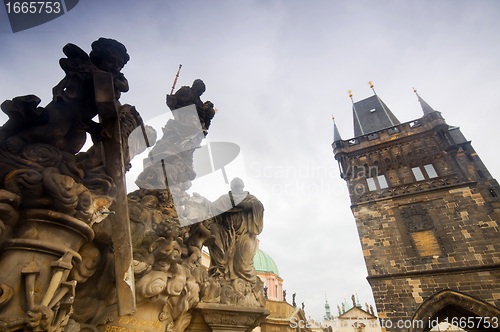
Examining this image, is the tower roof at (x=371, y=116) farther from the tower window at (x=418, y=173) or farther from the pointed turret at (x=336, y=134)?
the tower window at (x=418, y=173)

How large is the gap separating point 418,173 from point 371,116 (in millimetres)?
9874

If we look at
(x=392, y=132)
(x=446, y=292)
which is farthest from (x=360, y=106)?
(x=446, y=292)

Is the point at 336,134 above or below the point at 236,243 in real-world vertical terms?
above

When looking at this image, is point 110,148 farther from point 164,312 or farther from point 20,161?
point 164,312

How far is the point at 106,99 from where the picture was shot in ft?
6.58

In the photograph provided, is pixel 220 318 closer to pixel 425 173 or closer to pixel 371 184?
pixel 371 184

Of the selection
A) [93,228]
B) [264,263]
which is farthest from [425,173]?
[93,228]

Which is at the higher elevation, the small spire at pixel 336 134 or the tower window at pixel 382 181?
the small spire at pixel 336 134

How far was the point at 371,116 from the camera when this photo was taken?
26.8 m

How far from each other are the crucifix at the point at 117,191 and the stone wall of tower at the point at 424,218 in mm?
15923

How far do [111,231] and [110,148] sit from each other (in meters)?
0.68

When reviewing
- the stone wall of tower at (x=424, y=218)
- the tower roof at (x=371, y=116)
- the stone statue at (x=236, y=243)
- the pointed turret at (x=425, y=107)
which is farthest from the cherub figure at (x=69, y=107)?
the tower roof at (x=371, y=116)

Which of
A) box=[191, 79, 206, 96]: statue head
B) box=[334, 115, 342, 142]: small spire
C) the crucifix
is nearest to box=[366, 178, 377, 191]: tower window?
box=[334, 115, 342, 142]: small spire

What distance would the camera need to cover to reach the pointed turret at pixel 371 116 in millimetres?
25062
